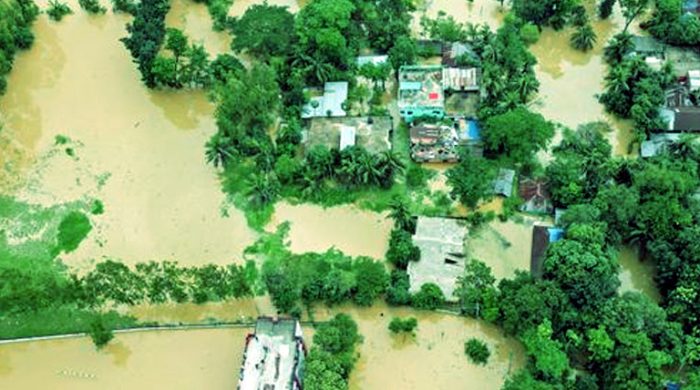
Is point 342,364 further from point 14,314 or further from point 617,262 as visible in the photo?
point 14,314

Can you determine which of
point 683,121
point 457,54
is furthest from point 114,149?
point 683,121

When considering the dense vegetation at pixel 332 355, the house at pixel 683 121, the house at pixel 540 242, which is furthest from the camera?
the house at pixel 683 121

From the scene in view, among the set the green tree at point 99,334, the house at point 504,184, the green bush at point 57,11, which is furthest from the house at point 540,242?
the green bush at point 57,11

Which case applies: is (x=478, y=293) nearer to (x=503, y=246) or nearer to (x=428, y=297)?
(x=428, y=297)

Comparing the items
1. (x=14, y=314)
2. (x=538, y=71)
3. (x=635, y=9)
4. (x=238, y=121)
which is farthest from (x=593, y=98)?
(x=14, y=314)

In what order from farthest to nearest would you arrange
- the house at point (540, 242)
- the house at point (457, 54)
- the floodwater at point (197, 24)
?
the floodwater at point (197, 24) < the house at point (457, 54) < the house at point (540, 242)

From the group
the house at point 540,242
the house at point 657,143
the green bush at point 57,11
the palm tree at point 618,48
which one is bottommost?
the house at point 540,242

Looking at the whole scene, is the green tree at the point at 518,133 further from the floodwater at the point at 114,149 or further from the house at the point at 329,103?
the floodwater at the point at 114,149

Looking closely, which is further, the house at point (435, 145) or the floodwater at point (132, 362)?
the house at point (435, 145)

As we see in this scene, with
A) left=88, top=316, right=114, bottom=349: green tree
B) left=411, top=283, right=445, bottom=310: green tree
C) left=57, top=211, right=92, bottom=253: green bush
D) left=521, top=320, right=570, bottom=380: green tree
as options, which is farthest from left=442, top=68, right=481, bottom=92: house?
left=88, top=316, right=114, bottom=349: green tree
